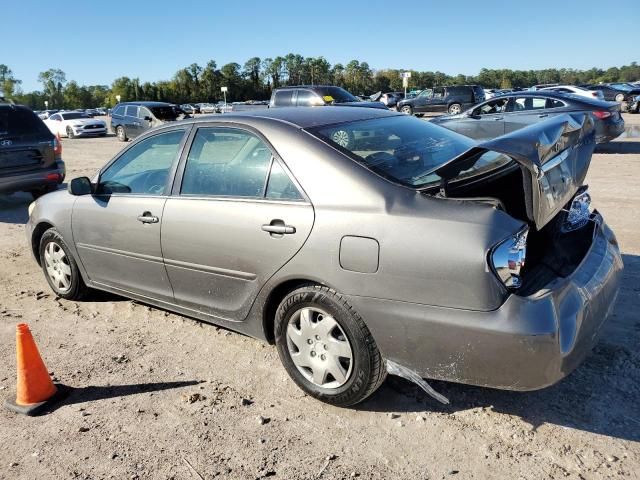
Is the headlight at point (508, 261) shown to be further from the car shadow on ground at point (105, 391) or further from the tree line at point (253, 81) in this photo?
the tree line at point (253, 81)

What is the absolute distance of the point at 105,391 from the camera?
11.0ft

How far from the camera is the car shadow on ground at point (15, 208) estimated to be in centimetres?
868

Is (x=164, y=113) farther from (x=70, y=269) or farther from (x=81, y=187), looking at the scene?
(x=81, y=187)

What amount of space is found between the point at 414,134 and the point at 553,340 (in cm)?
172

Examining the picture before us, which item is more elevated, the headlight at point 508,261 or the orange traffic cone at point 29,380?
the headlight at point 508,261

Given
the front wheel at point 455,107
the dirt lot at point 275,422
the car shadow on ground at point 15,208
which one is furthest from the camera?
the front wheel at point 455,107

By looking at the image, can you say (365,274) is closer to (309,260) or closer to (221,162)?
(309,260)

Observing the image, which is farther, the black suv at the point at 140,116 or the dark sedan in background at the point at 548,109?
the black suv at the point at 140,116

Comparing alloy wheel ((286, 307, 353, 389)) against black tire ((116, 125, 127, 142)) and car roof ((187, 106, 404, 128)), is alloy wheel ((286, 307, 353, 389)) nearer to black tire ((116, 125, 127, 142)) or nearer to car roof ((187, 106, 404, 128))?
car roof ((187, 106, 404, 128))

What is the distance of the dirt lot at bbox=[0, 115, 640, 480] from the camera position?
255 centimetres

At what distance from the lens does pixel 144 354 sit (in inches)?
150

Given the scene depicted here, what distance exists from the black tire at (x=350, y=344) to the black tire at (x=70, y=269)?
2.46 meters

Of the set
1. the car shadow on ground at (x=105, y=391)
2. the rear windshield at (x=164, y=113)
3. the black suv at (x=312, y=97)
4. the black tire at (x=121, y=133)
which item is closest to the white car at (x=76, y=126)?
the black tire at (x=121, y=133)

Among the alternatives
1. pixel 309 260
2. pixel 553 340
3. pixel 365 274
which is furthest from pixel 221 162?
pixel 553 340
